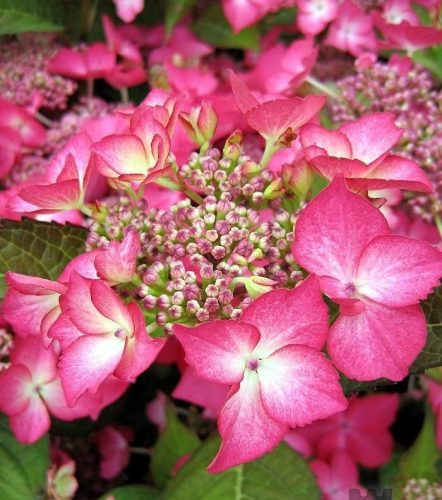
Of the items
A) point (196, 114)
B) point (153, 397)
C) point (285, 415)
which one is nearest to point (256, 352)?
point (285, 415)

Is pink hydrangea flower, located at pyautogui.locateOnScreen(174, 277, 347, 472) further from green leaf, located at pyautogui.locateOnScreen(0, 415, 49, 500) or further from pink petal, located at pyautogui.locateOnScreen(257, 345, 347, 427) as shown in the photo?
green leaf, located at pyautogui.locateOnScreen(0, 415, 49, 500)

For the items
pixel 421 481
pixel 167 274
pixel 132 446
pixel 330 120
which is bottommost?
pixel 132 446

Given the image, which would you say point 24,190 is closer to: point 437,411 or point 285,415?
point 285,415

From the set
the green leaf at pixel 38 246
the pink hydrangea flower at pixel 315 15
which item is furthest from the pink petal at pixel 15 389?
the pink hydrangea flower at pixel 315 15

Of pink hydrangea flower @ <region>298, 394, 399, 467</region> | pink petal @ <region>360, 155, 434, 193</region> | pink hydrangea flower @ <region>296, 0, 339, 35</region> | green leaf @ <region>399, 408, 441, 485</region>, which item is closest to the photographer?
pink petal @ <region>360, 155, 434, 193</region>

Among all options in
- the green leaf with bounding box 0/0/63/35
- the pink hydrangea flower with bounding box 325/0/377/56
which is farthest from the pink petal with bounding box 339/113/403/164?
the green leaf with bounding box 0/0/63/35
